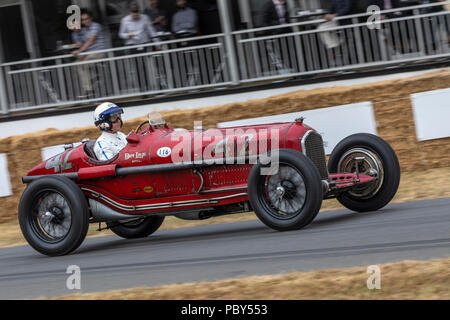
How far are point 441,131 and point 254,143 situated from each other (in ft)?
13.2

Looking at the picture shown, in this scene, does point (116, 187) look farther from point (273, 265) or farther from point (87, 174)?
point (273, 265)

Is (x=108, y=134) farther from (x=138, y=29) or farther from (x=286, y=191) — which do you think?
(x=138, y=29)

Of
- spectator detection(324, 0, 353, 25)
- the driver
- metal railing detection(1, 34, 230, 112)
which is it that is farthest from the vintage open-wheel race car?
metal railing detection(1, 34, 230, 112)

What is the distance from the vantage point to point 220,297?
5.21 m

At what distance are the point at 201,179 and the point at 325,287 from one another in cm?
316

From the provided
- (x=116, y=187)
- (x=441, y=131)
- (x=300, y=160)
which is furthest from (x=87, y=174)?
(x=441, y=131)

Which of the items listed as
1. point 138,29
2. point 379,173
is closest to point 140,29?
point 138,29

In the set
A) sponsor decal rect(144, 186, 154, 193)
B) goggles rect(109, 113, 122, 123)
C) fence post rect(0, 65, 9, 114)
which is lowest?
sponsor decal rect(144, 186, 154, 193)

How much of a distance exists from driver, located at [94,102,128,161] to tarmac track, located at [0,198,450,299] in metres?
1.09

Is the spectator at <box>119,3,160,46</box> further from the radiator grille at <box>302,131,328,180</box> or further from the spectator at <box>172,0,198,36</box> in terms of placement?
the radiator grille at <box>302,131,328,180</box>

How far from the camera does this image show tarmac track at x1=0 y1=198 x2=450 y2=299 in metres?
6.04

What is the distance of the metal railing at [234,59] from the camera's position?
12.3m

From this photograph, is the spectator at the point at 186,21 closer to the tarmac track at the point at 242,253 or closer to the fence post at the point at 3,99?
the fence post at the point at 3,99

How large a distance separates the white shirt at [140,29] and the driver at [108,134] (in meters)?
5.23
